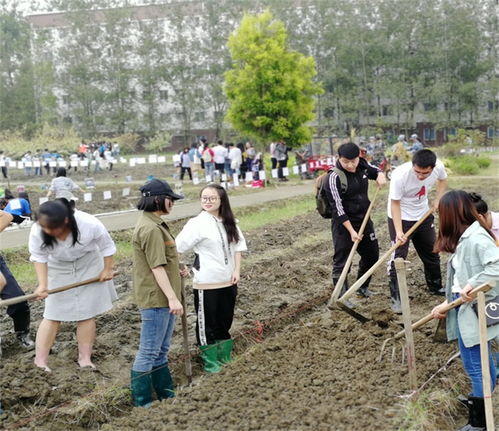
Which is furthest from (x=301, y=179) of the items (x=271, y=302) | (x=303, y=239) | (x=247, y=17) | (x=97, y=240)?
(x=97, y=240)

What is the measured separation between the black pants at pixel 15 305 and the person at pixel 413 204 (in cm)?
363

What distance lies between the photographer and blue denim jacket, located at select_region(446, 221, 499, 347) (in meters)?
4.27

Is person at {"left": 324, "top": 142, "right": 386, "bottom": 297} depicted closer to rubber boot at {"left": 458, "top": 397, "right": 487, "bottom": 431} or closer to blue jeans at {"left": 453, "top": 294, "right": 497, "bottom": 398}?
blue jeans at {"left": 453, "top": 294, "right": 497, "bottom": 398}

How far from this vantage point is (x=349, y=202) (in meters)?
7.31

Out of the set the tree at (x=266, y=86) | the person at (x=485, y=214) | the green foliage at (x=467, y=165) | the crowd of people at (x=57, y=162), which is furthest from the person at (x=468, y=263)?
the crowd of people at (x=57, y=162)

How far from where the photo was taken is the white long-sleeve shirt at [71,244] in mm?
5441

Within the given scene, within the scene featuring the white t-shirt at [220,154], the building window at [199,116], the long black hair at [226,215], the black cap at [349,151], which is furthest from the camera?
the building window at [199,116]

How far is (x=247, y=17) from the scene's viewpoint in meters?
23.1

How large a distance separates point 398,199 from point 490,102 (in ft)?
135

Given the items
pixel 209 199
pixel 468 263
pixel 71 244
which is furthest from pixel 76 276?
pixel 468 263

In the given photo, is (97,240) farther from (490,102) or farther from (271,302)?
(490,102)

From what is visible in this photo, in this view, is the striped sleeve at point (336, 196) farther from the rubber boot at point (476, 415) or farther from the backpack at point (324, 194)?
the rubber boot at point (476, 415)

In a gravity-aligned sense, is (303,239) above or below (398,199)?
below

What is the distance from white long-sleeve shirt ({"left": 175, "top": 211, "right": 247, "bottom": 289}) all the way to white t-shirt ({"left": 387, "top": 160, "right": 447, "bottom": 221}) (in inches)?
86.1
